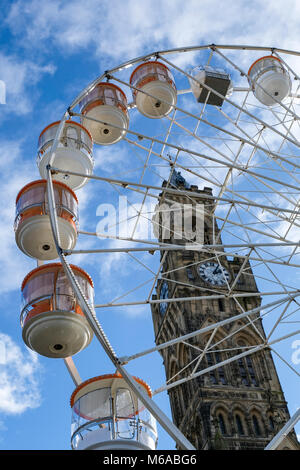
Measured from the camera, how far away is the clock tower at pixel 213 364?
3881 centimetres

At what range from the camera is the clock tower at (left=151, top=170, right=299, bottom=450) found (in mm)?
38812

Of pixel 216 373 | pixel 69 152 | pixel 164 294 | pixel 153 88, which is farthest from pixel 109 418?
pixel 164 294

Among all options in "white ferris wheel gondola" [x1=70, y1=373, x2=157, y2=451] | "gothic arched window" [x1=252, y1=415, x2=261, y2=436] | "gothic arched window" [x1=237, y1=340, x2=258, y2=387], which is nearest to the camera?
"white ferris wheel gondola" [x1=70, y1=373, x2=157, y2=451]

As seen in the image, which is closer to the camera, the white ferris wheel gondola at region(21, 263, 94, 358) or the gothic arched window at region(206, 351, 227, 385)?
the white ferris wheel gondola at region(21, 263, 94, 358)

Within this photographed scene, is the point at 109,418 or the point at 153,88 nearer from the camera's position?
the point at 109,418

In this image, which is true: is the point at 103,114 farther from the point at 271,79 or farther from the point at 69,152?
the point at 271,79

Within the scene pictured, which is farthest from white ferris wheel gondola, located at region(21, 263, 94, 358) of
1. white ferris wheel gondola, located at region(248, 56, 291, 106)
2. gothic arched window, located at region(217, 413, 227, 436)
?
gothic arched window, located at region(217, 413, 227, 436)

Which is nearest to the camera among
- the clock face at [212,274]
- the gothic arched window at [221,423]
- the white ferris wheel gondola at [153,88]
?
the white ferris wheel gondola at [153,88]

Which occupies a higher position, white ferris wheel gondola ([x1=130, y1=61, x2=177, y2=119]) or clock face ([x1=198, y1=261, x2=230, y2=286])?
clock face ([x1=198, y1=261, x2=230, y2=286])

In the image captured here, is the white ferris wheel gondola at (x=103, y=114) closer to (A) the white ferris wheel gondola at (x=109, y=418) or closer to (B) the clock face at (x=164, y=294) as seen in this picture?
(A) the white ferris wheel gondola at (x=109, y=418)

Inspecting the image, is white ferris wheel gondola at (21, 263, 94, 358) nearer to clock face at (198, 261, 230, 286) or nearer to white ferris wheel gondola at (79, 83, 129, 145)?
white ferris wheel gondola at (79, 83, 129, 145)

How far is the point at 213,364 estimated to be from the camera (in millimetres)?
42750

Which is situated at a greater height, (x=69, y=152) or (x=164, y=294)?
(x=164, y=294)

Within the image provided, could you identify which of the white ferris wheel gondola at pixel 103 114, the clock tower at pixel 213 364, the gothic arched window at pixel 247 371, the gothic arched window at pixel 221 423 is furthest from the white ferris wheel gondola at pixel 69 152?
the gothic arched window at pixel 247 371
